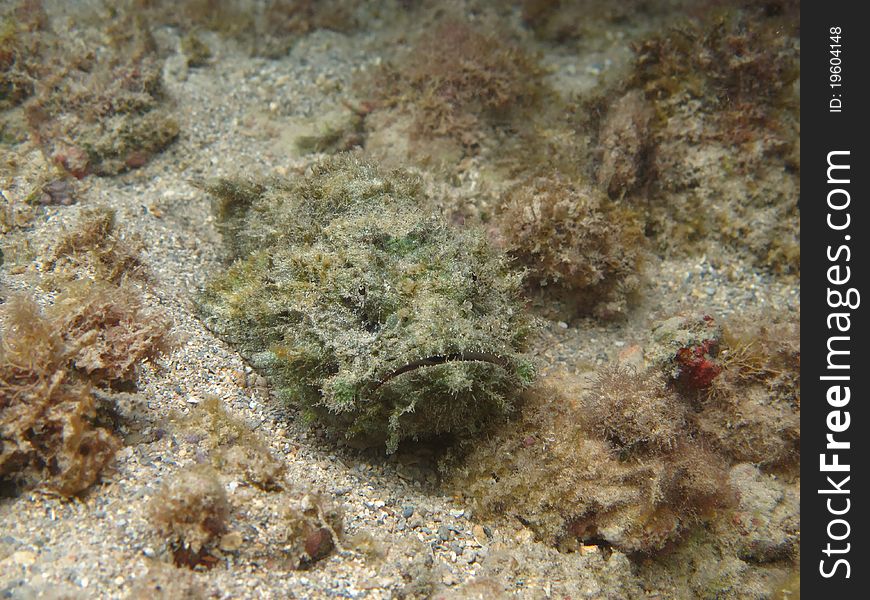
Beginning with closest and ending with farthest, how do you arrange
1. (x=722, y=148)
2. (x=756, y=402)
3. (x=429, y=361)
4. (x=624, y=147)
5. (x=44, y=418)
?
1. (x=44, y=418)
2. (x=429, y=361)
3. (x=756, y=402)
4. (x=624, y=147)
5. (x=722, y=148)

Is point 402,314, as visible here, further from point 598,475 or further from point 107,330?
point 107,330

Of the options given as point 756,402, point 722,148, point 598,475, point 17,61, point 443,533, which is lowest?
point 443,533

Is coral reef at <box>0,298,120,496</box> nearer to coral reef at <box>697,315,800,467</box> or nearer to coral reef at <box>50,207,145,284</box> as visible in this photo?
coral reef at <box>50,207,145,284</box>

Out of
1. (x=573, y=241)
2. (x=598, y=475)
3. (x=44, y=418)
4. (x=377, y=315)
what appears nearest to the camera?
(x=44, y=418)

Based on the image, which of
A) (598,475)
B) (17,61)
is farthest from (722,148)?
(17,61)

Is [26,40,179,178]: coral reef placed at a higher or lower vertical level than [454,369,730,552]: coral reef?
higher

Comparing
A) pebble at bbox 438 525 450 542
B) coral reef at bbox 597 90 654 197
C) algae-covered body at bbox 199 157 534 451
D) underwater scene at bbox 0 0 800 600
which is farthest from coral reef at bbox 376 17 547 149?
pebble at bbox 438 525 450 542

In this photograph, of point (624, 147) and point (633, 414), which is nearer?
point (633, 414)
